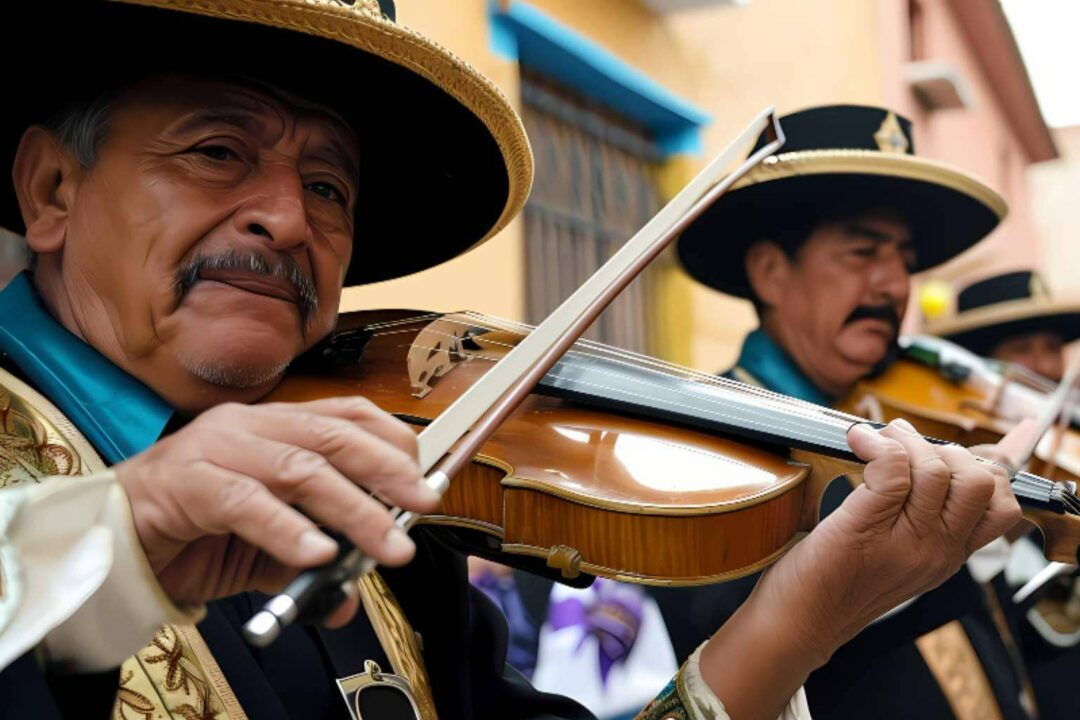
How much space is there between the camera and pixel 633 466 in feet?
3.48

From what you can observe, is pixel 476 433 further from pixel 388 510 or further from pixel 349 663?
pixel 349 663

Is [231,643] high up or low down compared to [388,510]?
→ down

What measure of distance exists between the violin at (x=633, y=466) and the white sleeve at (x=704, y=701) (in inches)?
7.2

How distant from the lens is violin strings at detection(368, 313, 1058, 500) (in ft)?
3.70

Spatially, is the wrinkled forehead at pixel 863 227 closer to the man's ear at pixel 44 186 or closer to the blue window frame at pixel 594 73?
the blue window frame at pixel 594 73

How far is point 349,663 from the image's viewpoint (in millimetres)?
1082

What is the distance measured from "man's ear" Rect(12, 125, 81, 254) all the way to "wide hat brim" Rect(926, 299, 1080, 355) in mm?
3241

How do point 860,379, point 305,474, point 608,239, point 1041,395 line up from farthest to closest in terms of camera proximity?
point 608,239, point 1041,395, point 860,379, point 305,474

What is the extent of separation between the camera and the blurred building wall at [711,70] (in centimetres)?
293

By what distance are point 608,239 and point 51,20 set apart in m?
2.97

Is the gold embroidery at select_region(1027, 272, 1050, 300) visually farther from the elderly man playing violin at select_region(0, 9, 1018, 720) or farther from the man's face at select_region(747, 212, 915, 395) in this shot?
Answer: the elderly man playing violin at select_region(0, 9, 1018, 720)

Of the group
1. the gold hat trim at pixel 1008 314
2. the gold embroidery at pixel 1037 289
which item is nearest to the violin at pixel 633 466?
the gold hat trim at pixel 1008 314

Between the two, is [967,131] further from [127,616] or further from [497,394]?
[127,616]

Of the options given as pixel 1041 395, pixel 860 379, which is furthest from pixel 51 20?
pixel 1041 395
